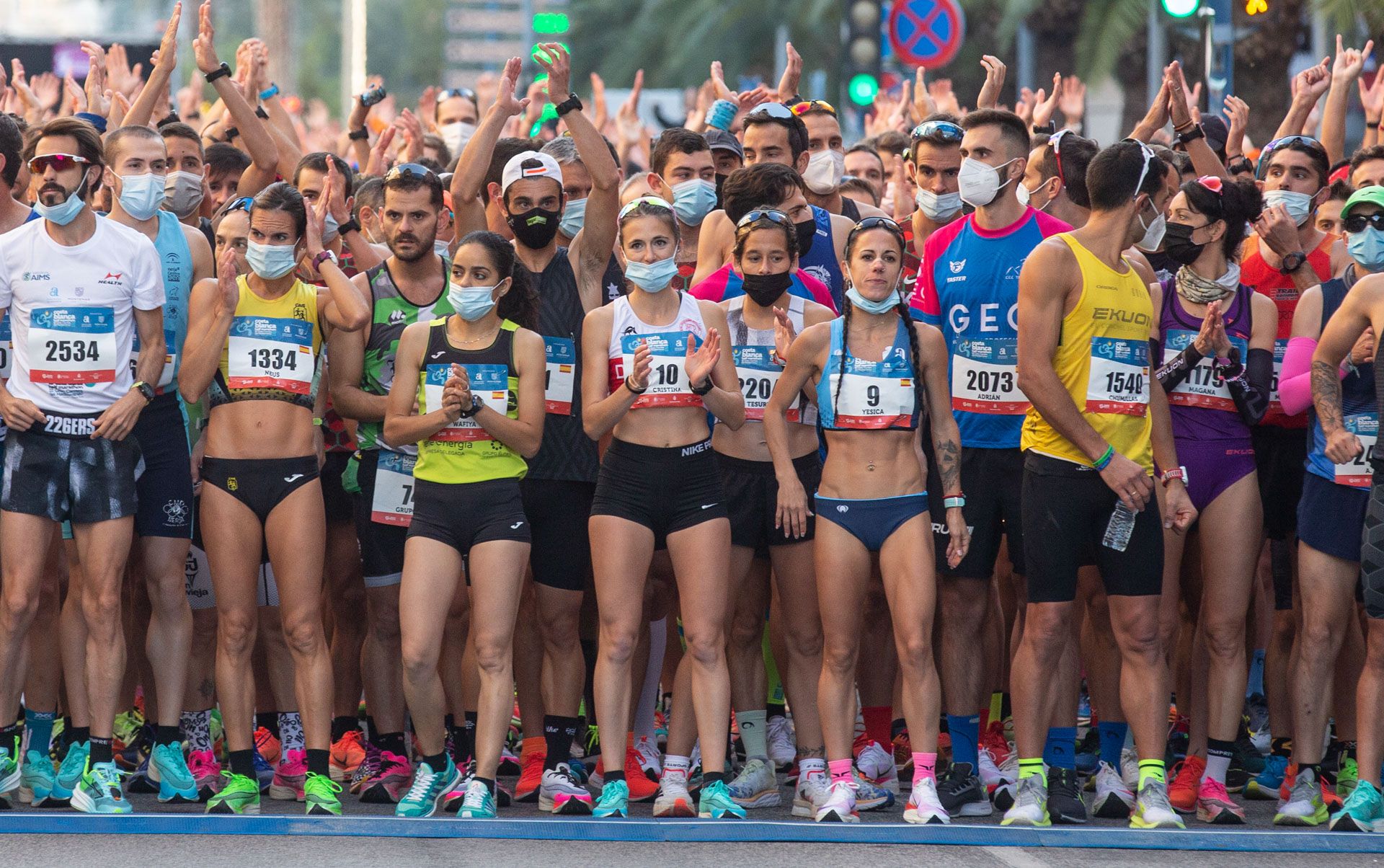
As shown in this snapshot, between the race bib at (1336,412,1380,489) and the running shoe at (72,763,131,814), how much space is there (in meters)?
5.00

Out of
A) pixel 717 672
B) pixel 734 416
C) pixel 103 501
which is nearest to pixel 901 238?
pixel 734 416

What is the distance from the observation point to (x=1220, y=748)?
25.5 ft

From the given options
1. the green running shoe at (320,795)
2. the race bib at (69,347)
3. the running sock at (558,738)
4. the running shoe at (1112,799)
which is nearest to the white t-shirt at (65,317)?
the race bib at (69,347)

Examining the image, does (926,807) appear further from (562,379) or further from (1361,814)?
(562,379)

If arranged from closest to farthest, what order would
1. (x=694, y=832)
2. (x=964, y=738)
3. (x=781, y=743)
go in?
(x=694, y=832), (x=964, y=738), (x=781, y=743)

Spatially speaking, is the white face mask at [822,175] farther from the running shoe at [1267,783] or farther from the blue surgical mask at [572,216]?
the running shoe at [1267,783]

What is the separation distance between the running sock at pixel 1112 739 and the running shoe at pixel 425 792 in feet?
8.80

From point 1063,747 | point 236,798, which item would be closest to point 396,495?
point 236,798

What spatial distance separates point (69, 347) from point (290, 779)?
2011mm

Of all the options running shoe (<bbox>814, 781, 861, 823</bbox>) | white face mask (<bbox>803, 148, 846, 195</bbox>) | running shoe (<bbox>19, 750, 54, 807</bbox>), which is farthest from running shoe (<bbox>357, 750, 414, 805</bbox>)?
white face mask (<bbox>803, 148, 846, 195</bbox>)

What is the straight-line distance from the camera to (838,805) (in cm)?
743

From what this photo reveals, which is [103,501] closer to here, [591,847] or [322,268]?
[322,268]

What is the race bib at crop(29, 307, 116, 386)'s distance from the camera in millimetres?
7523

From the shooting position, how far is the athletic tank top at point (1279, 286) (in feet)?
27.5
